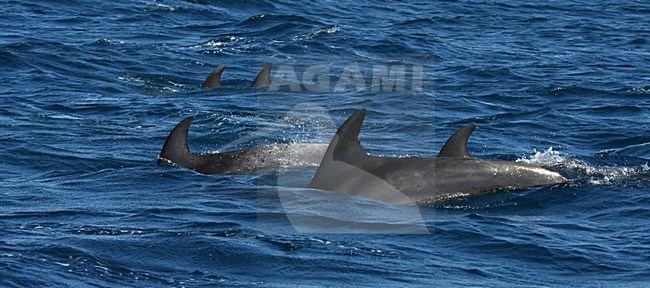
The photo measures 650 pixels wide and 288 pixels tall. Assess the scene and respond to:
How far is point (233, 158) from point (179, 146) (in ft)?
2.39

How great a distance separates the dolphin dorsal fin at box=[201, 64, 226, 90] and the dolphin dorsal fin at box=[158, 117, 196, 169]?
25.0 feet

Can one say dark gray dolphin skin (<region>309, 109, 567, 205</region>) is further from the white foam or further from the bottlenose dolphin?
the bottlenose dolphin

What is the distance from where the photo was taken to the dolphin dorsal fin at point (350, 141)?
12.8m

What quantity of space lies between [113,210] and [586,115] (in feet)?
35.2

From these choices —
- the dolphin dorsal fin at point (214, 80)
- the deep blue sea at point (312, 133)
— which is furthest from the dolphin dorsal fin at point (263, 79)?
the dolphin dorsal fin at point (214, 80)

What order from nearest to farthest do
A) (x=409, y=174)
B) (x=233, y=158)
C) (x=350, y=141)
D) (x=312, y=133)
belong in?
(x=350, y=141) < (x=409, y=174) < (x=233, y=158) < (x=312, y=133)

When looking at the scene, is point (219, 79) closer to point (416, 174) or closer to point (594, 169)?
point (594, 169)

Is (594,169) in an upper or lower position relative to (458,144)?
lower

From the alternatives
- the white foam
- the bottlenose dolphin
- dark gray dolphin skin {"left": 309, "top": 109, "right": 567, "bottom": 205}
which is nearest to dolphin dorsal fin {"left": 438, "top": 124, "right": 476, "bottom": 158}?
dark gray dolphin skin {"left": 309, "top": 109, "right": 567, "bottom": 205}

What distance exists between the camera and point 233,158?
15422 millimetres

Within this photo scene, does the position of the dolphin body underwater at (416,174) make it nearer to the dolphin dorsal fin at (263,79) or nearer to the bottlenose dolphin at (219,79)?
the bottlenose dolphin at (219,79)

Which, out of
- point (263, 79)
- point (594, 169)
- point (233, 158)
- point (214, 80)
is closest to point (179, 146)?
point (233, 158)

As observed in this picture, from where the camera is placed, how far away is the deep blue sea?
10.9m

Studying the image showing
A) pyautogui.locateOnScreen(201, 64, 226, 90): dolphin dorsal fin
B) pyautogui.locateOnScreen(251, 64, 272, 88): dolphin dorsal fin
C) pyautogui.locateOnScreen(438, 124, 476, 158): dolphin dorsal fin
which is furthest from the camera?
pyautogui.locateOnScreen(251, 64, 272, 88): dolphin dorsal fin
